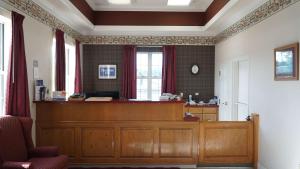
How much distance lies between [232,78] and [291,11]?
2.80 m

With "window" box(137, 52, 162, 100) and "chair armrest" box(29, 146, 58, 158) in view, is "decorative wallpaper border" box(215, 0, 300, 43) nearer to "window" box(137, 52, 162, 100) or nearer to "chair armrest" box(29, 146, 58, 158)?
Answer: "window" box(137, 52, 162, 100)

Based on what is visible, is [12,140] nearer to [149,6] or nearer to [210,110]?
[149,6]

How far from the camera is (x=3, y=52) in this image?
156 inches

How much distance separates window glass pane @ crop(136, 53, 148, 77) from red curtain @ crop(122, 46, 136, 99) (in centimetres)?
22

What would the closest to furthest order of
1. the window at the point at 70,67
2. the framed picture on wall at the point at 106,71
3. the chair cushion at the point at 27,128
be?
the chair cushion at the point at 27,128, the window at the point at 70,67, the framed picture on wall at the point at 106,71

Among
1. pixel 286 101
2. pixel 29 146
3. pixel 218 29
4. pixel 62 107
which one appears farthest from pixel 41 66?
pixel 218 29

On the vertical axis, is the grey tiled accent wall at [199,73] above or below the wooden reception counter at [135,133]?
above

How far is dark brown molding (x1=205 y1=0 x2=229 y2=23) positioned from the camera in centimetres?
559

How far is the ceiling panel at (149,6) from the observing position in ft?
22.5

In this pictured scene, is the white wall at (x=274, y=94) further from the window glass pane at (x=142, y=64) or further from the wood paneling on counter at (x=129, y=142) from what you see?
the window glass pane at (x=142, y=64)

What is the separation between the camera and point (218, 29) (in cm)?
730

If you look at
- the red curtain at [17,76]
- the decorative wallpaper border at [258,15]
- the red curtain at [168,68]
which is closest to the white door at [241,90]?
the decorative wallpaper border at [258,15]

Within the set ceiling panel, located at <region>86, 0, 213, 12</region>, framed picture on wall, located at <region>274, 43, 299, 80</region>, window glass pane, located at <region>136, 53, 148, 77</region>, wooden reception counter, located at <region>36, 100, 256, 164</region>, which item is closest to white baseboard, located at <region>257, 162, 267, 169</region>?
wooden reception counter, located at <region>36, 100, 256, 164</region>

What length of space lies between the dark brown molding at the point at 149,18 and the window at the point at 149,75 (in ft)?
3.76
